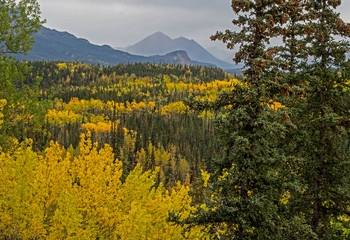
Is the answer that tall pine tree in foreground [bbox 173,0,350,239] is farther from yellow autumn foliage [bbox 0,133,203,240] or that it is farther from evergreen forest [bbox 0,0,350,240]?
yellow autumn foliage [bbox 0,133,203,240]

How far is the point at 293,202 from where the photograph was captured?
46.7ft

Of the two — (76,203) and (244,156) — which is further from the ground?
(244,156)

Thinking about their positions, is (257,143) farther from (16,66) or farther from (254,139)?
(16,66)

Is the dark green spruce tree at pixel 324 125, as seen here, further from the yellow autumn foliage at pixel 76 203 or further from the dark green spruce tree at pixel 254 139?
the yellow autumn foliage at pixel 76 203

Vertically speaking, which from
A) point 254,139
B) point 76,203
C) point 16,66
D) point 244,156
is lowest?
point 76,203

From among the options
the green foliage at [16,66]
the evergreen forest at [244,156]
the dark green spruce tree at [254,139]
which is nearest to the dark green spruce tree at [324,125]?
the evergreen forest at [244,156]

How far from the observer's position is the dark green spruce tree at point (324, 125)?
13.9 meters

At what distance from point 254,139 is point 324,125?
6.12 metres

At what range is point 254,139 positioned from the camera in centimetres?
1026

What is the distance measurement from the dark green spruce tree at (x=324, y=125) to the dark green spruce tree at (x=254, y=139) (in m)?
3.79

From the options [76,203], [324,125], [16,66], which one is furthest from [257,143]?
[16,66]

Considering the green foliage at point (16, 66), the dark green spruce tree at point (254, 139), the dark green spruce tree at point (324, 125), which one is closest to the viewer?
the dark green spruce tree at point (254, 139)

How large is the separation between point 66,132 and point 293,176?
409 feet

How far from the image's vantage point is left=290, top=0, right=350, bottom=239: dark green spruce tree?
13867 mm
